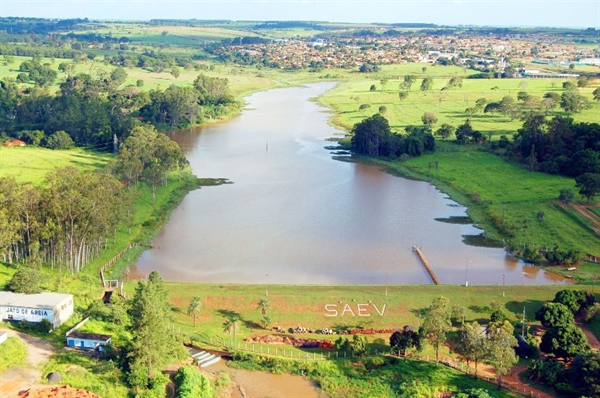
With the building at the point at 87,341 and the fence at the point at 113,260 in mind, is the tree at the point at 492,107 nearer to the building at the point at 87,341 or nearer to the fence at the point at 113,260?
the fence at the point at 113,260

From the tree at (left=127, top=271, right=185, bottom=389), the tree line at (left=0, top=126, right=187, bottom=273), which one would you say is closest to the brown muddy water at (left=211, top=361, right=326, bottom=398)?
the tree at (left=127, top=271, right=185, bottom=389)

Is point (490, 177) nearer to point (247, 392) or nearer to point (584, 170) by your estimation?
point (584, 170)

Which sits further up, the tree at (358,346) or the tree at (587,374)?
the tree at (587,374)

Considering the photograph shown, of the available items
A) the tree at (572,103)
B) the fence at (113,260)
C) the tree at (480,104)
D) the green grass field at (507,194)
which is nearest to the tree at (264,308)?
the fence at (113,260)

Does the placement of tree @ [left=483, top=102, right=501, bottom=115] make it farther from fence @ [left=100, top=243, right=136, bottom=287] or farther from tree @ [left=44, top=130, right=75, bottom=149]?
fence @ [left=100, top=243, right=136, bottom=287]

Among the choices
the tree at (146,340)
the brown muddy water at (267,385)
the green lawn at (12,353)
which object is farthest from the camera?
the brown muddy water at (267,385)

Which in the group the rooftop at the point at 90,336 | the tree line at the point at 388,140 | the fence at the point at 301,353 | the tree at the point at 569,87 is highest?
the tree at the point at 569,87
